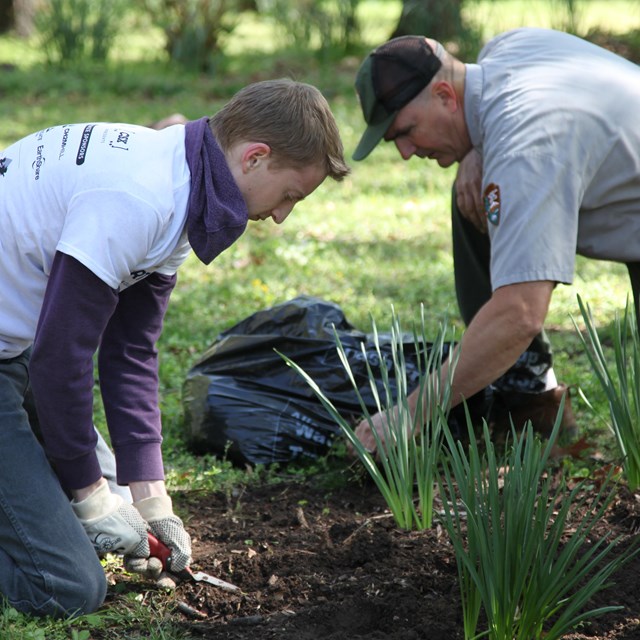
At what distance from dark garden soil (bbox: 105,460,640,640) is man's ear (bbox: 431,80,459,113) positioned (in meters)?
1.28

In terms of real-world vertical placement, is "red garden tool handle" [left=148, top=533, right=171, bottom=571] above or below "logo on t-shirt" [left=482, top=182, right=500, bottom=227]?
below

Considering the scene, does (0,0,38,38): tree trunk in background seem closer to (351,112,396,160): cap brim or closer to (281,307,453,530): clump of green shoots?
(351,112,396,160): cap brim

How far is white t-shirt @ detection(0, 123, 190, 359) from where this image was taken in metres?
2.08

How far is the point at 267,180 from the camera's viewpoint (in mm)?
2227

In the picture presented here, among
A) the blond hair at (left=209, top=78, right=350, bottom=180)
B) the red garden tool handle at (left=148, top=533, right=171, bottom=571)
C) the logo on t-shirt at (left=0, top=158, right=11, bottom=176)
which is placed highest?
the blond hair at (left=209, top=78, right=350, bottom=180)

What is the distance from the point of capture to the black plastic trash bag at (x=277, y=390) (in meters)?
3.36

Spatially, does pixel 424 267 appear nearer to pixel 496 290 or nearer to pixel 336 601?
pixel 496 290

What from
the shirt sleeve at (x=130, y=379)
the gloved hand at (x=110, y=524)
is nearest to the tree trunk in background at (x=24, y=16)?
the shirt sleeve at (x=130, y=379)

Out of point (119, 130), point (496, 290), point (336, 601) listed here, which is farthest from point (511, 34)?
point (336, 601)

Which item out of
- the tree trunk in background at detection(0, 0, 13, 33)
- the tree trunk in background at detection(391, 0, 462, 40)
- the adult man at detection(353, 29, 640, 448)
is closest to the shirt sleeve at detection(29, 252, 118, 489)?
the adult man at detection(353, 29, 640, 448)

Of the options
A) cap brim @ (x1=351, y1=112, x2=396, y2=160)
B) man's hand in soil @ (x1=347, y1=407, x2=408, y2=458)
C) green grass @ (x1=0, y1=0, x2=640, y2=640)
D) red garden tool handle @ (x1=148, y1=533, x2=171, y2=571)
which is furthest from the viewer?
green grass @ (x1=0, y1=0, x2=640, y2=640)

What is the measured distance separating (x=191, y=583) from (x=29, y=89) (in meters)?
7.99

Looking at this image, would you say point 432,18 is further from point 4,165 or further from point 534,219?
point 4,165

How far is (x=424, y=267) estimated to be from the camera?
5.42m
